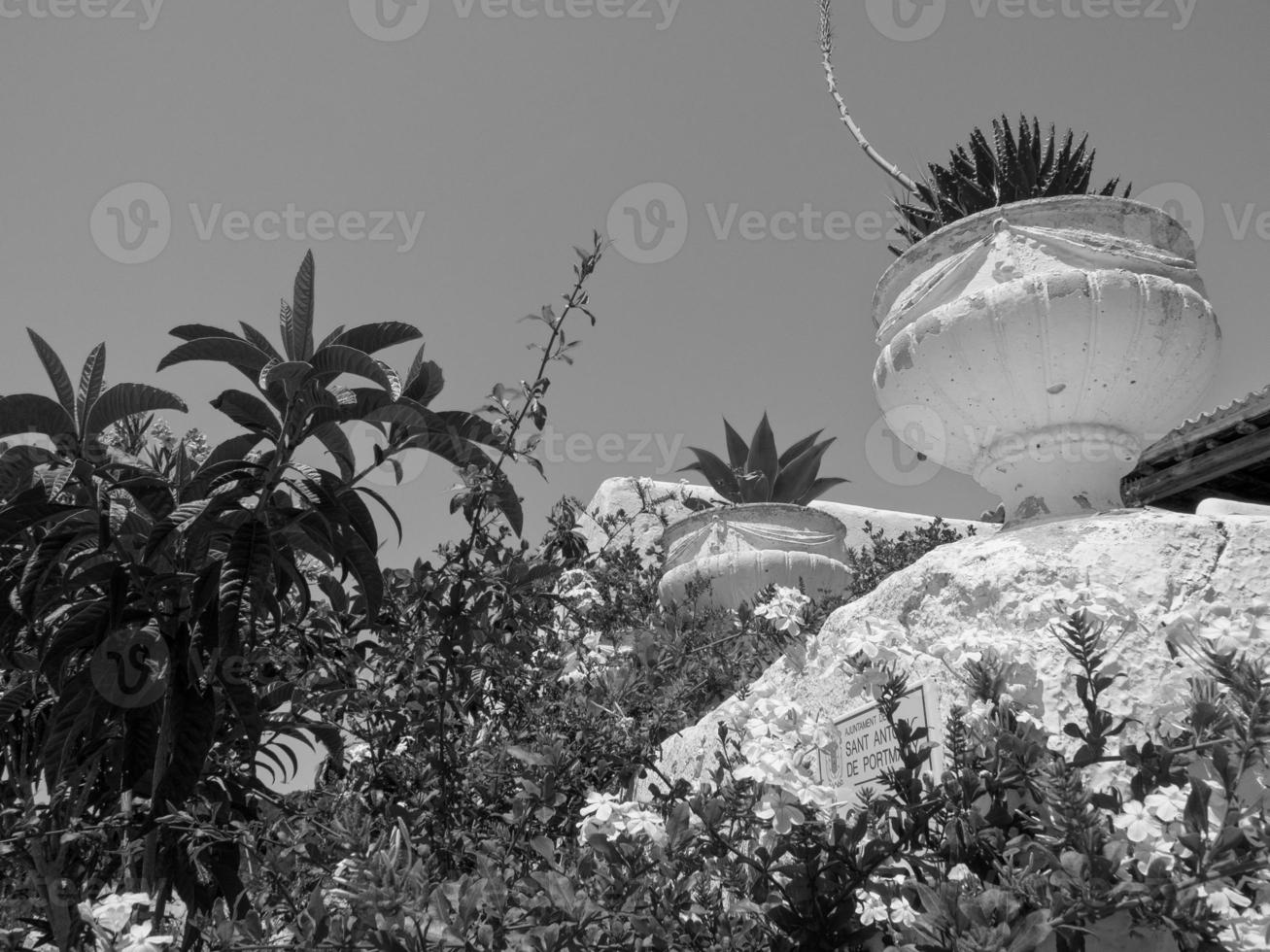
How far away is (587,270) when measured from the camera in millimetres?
2422

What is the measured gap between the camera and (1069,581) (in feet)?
6.43

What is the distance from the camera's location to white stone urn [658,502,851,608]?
4.14 meters

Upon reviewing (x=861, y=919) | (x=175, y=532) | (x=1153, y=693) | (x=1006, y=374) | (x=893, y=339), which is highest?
(x=893, y=339)

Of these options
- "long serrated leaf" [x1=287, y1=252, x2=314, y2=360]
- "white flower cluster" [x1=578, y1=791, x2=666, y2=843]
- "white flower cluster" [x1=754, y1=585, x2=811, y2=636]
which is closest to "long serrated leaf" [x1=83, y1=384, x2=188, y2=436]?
"long serrated leaf" [x1=287, y1=252, x2=314, y2=360]

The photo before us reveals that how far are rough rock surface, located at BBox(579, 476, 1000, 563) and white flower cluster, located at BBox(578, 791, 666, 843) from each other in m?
5.54

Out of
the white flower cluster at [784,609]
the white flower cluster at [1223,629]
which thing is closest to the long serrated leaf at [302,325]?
the white flower cluster at [784,609]

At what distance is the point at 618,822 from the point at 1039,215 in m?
1.94

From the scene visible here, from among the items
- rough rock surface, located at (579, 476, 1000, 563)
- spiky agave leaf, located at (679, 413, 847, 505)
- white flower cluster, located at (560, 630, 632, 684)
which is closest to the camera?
white flower cluster, located at (560, 630, 632, 684)

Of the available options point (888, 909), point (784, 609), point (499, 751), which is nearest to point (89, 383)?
point (499, 751)

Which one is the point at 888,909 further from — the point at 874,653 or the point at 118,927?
the point at 118,927

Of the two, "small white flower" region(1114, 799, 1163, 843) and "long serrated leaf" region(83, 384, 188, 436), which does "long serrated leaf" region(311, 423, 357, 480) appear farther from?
"small white flower" region(1114, 799, 1163, 843)

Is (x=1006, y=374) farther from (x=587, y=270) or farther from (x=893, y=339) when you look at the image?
(x=587, y=270)

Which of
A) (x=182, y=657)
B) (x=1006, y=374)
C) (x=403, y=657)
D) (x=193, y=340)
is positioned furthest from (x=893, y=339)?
(x=182, y=657)

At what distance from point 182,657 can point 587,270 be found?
132 cm
